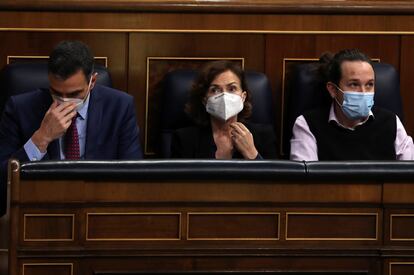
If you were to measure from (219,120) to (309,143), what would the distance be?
21 cm

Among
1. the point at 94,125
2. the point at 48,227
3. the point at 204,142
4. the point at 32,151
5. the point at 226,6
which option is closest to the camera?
the point at 48,227

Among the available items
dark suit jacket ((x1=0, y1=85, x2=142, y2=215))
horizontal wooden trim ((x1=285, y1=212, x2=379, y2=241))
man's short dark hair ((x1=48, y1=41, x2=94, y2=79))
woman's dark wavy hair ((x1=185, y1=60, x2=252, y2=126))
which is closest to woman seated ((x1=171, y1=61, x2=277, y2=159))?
woman's dark wavy hair ((x1=185, y1=60, x2=252, y2=126))

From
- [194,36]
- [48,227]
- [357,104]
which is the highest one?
[194,36]

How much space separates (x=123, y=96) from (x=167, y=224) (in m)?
0.54

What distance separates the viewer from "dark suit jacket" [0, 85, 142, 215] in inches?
82.4

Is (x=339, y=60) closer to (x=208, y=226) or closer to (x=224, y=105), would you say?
(x=224, y=105)

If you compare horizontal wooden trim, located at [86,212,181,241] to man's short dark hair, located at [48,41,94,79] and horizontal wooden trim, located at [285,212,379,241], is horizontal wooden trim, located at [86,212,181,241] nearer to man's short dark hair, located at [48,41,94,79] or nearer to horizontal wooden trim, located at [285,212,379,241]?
horizontal wooden trim, located at [285,212,379,241]

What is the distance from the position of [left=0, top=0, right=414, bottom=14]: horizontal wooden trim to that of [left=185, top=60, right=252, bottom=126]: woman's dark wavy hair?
240 millimetres

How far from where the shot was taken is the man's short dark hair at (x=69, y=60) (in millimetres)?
2053

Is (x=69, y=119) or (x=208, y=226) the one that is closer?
(x=208, y=226)

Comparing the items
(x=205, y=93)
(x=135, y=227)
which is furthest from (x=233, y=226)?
(x=205, y=93)

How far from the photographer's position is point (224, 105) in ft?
7.22

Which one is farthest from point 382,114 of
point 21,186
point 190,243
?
point 21,186

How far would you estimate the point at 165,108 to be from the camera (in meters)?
2.35
